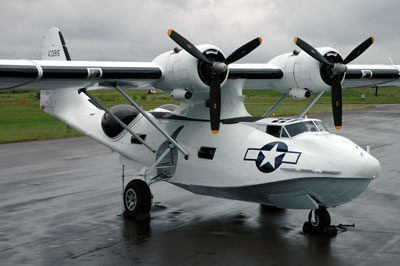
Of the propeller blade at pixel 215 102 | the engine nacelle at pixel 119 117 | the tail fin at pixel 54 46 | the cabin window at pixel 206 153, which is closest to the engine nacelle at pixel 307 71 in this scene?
the propeller blade at pixel 215 102

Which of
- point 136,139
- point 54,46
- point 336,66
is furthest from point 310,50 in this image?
point 54,46

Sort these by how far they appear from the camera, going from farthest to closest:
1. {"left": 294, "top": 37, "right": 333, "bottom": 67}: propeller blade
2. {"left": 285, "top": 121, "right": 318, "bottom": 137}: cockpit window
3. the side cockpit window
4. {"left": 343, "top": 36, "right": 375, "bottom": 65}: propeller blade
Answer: {"left": 343, "top": 36, "right": 375, "bottom": 65}: propeller blade → {"left": 294, "top": 37, "right": 333, "bottom": 67}: propeller blade → the side cockpit window → {"left": 285, "top": 121, "right": 318, "bottom": 137}: cockpit window

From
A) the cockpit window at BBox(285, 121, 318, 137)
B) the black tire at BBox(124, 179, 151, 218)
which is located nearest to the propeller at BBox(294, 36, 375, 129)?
the cockpit window at BBox(285, 121, 318, 137)

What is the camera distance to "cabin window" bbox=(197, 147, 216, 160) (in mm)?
13573

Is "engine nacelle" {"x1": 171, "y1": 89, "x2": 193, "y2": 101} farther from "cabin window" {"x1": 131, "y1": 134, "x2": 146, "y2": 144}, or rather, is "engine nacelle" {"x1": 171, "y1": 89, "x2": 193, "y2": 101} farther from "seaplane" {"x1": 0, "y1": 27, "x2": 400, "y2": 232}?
"cabin window" {"x1": 131, "y1": 134, "x2": 146, "y2": 144}

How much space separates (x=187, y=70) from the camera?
1300 cm

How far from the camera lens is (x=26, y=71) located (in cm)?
1169

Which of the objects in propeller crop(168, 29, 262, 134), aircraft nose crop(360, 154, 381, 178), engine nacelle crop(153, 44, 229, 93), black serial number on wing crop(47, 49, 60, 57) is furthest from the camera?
black serial number on wing crop(47, 49, 60, 57)

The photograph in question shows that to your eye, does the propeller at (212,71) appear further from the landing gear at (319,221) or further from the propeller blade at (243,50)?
the landing gear at (319,221)

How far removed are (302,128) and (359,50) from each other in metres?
3.30

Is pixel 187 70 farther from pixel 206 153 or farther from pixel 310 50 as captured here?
pixel 310 50

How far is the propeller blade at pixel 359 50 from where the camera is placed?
1434cm

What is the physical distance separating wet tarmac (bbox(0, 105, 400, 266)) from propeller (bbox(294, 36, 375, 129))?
299cm

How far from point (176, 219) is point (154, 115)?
333cm
